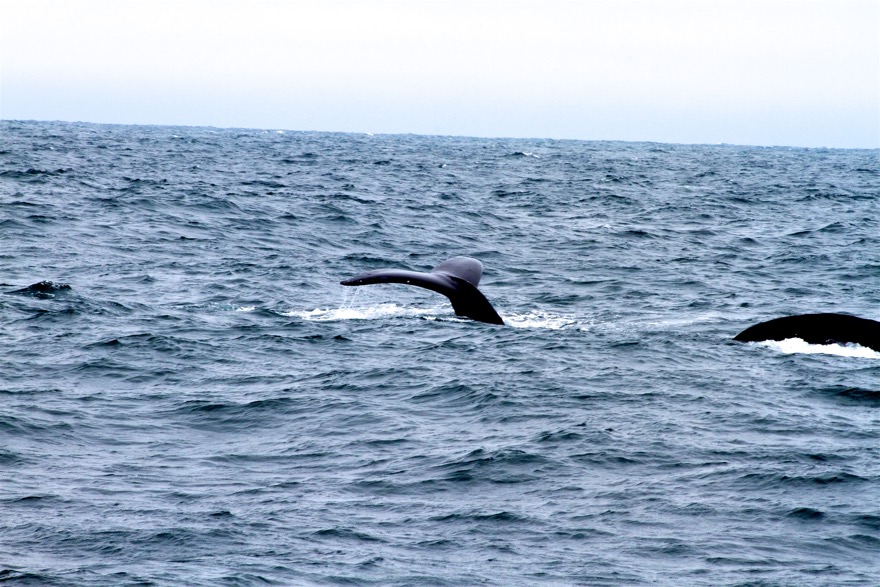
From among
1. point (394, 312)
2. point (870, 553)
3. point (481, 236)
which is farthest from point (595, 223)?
point (870, 553)

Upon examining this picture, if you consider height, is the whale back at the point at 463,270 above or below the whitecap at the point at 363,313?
above

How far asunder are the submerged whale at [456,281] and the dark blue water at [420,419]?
513 mm

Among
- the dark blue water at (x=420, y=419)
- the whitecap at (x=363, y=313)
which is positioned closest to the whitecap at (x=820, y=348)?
the dark blue water at (x=420, y=419)

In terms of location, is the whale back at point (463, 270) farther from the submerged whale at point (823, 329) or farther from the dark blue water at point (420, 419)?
the submerged whale at point (823, 329)

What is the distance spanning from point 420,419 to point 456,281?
4788mm

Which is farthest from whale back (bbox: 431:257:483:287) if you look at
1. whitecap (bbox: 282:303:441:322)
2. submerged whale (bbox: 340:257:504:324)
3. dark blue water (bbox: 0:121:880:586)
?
whitecap (bbox: 282:303:441:322)

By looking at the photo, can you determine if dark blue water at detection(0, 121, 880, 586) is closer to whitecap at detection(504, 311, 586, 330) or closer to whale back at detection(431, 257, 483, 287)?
whitecap at detection(504, 311, 586, 330)

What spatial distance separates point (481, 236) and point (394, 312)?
13.7 m

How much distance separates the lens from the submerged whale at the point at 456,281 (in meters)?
16.0

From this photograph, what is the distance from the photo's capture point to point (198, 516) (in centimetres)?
960

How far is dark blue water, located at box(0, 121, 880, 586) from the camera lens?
8992 millimetres

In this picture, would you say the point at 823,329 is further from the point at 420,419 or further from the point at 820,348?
the point at 420,419

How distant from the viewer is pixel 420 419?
521 inches

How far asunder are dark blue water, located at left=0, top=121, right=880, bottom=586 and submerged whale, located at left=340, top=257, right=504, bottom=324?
0.51 meters
